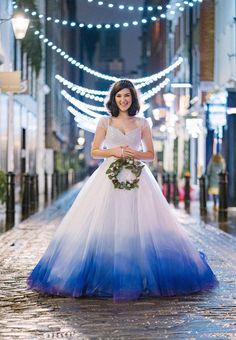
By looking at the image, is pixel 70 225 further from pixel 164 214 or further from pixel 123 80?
pixel 123 80

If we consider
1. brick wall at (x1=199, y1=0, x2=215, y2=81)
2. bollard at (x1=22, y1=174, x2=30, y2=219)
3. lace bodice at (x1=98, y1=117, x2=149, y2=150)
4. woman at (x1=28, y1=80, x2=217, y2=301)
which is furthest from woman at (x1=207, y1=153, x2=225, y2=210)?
lace bodice at (x1=98, y1=117, x2=149, y2=150)

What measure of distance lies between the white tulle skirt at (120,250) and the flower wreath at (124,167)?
0.05 meters

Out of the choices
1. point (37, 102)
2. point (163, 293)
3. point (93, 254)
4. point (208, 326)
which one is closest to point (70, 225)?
point (93, 254)

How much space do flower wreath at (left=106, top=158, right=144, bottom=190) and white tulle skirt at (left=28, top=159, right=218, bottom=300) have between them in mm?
48

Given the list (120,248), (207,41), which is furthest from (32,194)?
(120,248)

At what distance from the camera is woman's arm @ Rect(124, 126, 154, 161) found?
841 centimetres

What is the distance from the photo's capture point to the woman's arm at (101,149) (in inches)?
332

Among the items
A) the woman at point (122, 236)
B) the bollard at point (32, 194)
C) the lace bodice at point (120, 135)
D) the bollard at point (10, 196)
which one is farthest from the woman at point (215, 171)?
the lace bodice at point (120, 135)

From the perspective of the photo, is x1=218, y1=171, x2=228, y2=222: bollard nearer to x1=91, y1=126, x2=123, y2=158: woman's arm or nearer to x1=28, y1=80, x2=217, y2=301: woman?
x1=28, y1=80, x2=217, y2=301: woman

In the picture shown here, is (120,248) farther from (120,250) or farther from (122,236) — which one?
(122,236)

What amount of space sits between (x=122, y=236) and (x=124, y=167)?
76 cm

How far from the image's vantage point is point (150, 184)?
843cm

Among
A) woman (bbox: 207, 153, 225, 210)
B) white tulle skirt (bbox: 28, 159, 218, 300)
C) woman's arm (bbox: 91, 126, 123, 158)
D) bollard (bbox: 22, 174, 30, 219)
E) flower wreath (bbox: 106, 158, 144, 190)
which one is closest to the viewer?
white tulle skirt (bbox: 28, 159, 218, 300)

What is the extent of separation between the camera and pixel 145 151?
339 inches
